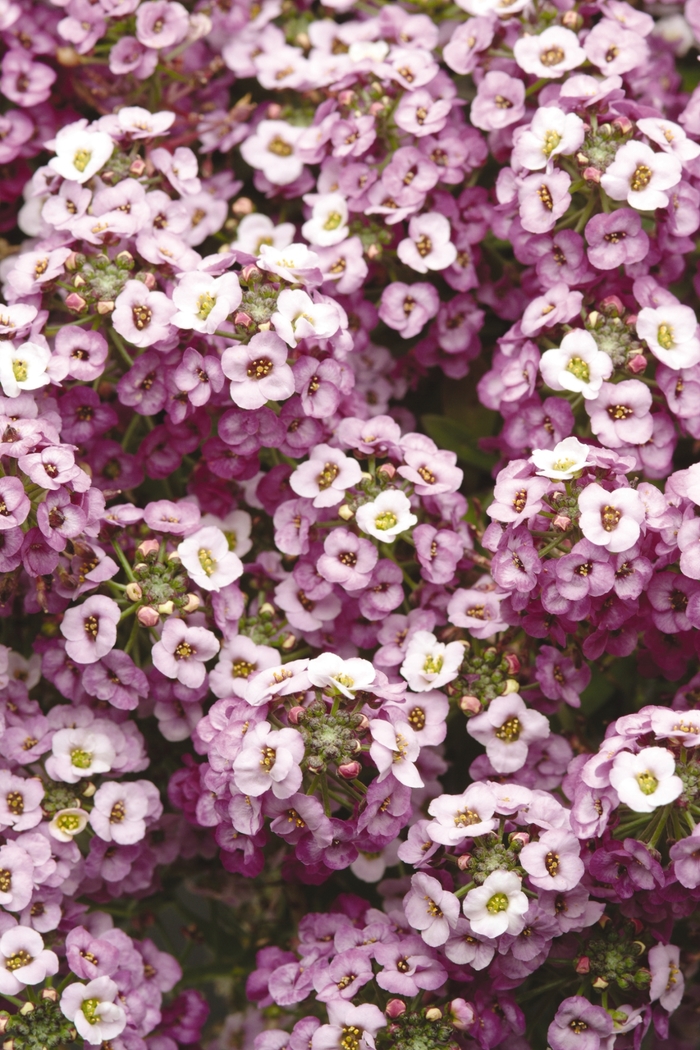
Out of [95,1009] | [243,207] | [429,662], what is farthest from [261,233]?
[95,1009]

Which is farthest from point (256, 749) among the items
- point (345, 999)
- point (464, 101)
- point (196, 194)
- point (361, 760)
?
point (464, 101)

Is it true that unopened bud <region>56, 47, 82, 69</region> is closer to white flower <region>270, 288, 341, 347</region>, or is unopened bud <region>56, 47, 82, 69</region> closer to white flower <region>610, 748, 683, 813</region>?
white flower <region>270, 288, 341, 347</region>

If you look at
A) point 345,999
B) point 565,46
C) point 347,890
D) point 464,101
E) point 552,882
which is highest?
point 565,46

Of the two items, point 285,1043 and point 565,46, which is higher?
point 565,46

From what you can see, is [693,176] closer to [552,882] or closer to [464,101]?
[464,101]

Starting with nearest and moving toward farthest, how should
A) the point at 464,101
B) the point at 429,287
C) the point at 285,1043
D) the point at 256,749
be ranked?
the point at 256,749, the point at 285,1043, the point at 429,287, the point at 464,101

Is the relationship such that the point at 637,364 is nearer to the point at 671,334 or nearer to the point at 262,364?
the point at 671,334

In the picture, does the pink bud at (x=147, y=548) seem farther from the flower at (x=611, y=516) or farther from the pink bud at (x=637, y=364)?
the pink bud at (x=637, y=364)
